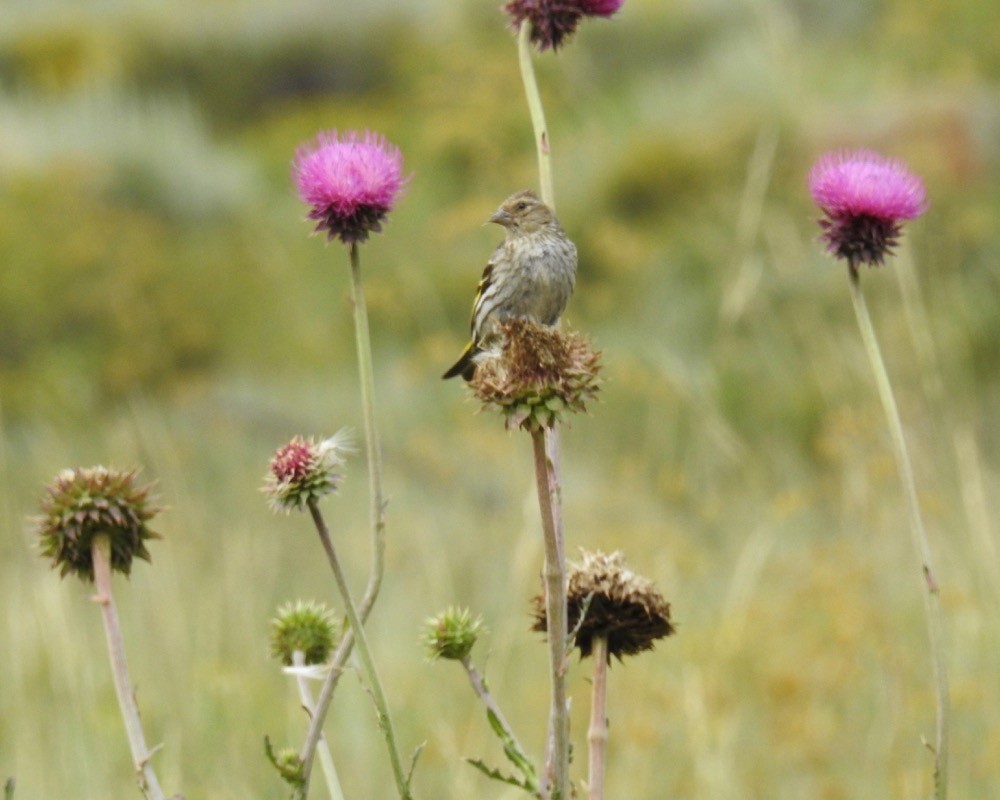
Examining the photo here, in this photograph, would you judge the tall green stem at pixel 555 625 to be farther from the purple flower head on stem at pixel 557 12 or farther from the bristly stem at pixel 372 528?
the purple flower head on stem at pixel 557 12

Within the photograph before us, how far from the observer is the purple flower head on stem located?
11.6 ft

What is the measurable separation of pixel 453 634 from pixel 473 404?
2.36 m

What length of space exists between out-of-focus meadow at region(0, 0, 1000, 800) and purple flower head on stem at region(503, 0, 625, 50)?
0.82 metres

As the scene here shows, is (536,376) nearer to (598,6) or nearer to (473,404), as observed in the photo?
(598,6)

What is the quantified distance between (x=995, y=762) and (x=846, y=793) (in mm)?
685

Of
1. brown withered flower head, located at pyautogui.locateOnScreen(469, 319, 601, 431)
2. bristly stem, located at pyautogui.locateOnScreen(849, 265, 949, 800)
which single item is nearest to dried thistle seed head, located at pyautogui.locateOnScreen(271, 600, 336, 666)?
brown withered flower head, located at pyautogui.locateOnScreen(469, 319, 601, 431)

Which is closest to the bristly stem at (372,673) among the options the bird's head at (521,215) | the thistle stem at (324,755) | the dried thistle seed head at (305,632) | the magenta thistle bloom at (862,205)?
the thistle stem at (324,755)

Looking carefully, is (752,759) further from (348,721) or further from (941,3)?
(941,3)

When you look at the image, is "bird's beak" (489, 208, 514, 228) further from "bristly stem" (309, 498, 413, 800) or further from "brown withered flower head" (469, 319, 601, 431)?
"bristly stem" (309, 498, 413, 800)

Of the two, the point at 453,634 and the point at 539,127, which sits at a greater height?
the point at 539,127

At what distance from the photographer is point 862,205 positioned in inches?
121

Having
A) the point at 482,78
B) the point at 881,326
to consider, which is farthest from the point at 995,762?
the point at 482,78

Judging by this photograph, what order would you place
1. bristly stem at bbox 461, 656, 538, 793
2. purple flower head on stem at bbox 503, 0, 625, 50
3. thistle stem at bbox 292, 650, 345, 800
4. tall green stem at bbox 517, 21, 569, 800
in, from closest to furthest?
1. tall green stem at bbox 517, 21, 569, 800
2. bristly stem at bbox 461, 656, 538, 793
3. thistle stem at bbox 292, 650, 345, 800
4. purple flower head on stem at bbox 503, 0, 625, 50

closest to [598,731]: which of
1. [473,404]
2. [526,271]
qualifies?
[526,271]
